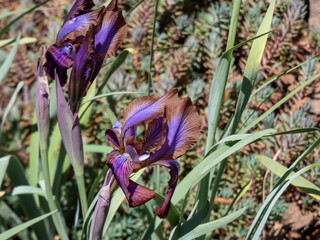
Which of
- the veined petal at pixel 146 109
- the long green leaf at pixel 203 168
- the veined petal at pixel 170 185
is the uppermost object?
the veined petal at pixel 146 109

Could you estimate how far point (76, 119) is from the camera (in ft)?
3.20

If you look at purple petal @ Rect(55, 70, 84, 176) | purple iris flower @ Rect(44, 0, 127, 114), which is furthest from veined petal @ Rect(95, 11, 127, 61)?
purple petal @ Rect(55, 70, 84, 176)

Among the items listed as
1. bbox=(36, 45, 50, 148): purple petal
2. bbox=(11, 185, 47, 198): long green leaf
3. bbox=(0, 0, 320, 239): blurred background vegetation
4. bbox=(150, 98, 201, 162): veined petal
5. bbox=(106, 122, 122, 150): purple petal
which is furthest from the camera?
bbox=(0, 0, 320, 239): blurred background vegetation

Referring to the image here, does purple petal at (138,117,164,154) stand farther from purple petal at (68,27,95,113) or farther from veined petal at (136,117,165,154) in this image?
purple petal at (68,27,95,113)

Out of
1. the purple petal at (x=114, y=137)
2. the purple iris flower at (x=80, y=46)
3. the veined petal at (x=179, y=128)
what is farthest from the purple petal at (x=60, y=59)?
the veined petal at (x=179, y=128)

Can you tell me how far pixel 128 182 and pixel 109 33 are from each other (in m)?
0.32

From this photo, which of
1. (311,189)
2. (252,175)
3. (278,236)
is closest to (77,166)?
(311,189)

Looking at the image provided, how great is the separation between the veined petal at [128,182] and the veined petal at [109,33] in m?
0.23

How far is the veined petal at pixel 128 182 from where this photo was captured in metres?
0.86

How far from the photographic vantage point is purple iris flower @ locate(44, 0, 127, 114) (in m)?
0.95

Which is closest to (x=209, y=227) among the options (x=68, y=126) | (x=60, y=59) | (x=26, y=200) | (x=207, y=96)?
(x=68, y=126)

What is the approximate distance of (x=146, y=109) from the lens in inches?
35.0

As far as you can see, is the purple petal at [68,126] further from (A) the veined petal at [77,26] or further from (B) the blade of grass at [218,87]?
(B) the blade of grass at [218,87]

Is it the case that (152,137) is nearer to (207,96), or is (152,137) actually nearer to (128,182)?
(128,182)
